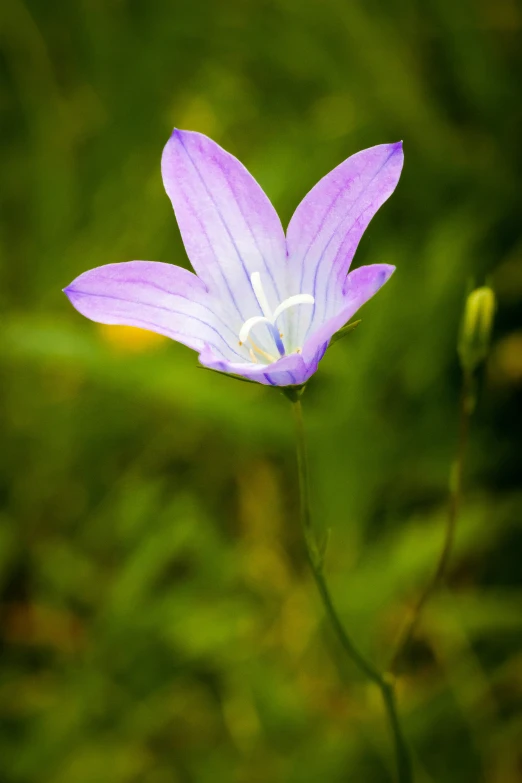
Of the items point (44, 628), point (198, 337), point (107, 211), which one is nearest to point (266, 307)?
point (198, 337)

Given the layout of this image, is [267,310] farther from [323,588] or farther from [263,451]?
[263,451]

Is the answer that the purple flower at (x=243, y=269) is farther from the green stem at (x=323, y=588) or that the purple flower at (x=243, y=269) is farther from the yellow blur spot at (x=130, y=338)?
the yellow blur spot at (x=130, y=338)

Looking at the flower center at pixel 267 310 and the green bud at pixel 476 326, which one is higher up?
the flower center at pixel 267 310

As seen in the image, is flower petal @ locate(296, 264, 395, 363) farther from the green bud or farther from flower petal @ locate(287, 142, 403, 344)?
the green bud

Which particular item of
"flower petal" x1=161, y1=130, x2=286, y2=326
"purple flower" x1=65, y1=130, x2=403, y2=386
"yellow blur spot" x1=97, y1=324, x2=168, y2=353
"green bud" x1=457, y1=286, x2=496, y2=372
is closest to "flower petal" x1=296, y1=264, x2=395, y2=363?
"purple flower" x1=65, y1=130, x2=403, y2=386

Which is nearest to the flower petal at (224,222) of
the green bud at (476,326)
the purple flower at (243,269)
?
the purple flower at (243,269)

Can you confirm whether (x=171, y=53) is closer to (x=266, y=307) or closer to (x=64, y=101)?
(x=64, y=101)
